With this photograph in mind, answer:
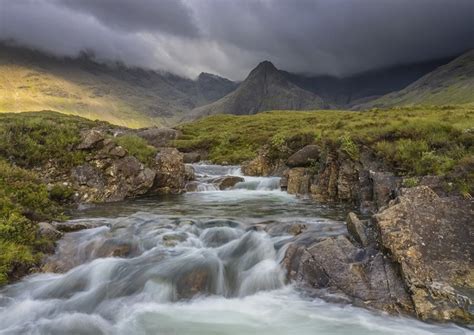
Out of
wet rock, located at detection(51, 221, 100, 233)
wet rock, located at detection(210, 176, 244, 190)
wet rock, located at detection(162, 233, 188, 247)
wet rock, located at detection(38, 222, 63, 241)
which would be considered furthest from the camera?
wet rock, located at detection(210, 176, 244, 190)

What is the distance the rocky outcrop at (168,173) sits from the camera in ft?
86.3

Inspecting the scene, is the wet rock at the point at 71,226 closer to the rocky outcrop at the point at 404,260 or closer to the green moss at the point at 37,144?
the green moss at the point at 37,144

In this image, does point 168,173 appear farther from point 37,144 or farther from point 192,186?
point 37,144

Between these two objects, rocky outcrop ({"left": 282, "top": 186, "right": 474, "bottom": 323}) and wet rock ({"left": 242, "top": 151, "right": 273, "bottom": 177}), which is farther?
wet rock ({"left": 242, "top": 151, "right": 273, "bottom": 177})

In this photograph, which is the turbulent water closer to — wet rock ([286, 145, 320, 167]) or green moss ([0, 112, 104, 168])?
green moss ([0, 112, 104, 168])

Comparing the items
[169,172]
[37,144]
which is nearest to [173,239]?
[169,172]

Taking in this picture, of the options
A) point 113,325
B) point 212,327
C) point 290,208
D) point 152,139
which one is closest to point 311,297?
point 212,327

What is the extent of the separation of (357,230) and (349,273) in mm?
2014

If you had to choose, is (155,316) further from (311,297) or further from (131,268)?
(311,297)

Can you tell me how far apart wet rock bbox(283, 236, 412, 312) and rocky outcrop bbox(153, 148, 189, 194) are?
621 inches

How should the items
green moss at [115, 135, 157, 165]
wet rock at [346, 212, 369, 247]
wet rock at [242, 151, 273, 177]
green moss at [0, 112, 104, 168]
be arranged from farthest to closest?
wet rock at [242, 151, 273, 177] → green moss at [115, 135, 157, 165] → green moss at [0, 112, 104, 168] → wet rock at [346, 212, 369, 247]

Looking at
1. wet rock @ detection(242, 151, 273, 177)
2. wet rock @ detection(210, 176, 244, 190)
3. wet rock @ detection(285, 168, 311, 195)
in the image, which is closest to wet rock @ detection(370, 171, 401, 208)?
wet rock @ detection(285, 168, 311, 195)

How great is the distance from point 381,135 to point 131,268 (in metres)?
15.9

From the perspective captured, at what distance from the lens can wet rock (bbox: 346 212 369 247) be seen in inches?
461
